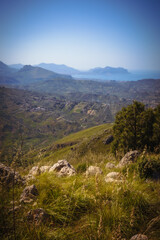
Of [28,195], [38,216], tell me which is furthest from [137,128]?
[38,216]

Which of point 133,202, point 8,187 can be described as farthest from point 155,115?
point 8,187

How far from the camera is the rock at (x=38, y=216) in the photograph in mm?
2976

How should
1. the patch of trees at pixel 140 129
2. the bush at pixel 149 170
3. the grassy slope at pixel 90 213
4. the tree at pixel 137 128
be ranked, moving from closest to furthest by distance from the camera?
the grassy slope at pixel 90 213 → the bush at pixel 149 170 → the patch of trees at pixel 140 129 → the tree at pixel 137 128

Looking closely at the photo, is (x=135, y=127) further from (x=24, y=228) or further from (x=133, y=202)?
(x=24, y=228)

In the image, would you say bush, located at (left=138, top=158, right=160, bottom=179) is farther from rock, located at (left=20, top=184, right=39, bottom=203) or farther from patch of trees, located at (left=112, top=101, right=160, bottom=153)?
patch of trees, located at (left=112, top=101, right=160, bottom=153)

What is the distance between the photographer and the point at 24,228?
8.63 feet

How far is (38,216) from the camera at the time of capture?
3000 mm

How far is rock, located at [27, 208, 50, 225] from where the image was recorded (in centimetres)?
298

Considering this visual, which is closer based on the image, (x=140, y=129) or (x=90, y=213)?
(x=90, y=213)

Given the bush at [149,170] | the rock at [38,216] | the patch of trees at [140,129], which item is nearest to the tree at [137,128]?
the patch of trees at [140,129]

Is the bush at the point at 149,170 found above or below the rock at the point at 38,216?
below

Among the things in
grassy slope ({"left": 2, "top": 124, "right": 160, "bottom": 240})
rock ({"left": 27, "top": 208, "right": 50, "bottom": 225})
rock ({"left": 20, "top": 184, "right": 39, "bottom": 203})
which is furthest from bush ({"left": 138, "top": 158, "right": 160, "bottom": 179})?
rock ({"left": 20, "top": 184, "right": 39, "bottom": 203})

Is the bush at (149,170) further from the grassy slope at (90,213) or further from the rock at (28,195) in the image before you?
the rock at (28,195)

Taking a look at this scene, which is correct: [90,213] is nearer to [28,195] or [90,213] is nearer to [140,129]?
[28,195]
